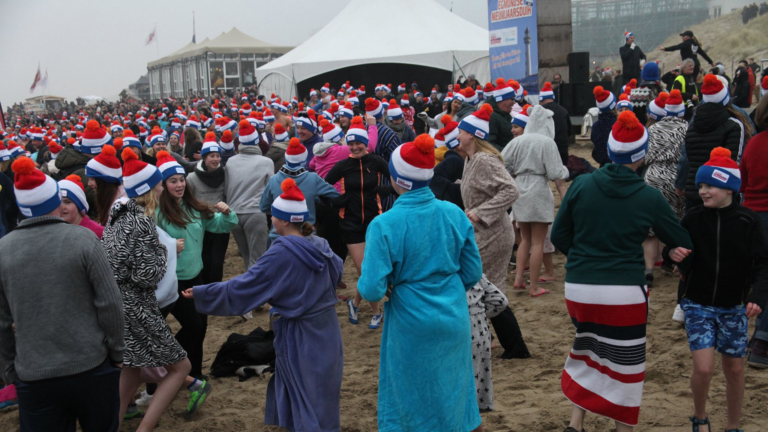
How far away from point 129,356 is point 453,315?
1.95 m

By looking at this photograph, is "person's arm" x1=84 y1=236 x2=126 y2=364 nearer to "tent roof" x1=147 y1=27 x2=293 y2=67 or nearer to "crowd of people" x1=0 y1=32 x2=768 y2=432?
"crowd of people" x1=0 y1=32 x2=768 y2=432

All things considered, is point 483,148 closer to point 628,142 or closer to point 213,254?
point 628,142

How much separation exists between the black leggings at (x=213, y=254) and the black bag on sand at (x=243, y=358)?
2.50ft

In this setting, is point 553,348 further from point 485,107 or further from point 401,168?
point 401,168

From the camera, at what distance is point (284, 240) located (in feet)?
11.6

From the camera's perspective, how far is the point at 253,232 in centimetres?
674

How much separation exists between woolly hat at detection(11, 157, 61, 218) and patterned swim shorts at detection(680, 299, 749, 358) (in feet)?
10.8

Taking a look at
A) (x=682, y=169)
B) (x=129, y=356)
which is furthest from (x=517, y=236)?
(x=129, y=356)

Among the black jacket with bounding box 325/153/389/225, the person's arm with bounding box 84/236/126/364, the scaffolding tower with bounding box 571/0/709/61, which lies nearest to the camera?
the person's arm with bounding box 84/236/126/364

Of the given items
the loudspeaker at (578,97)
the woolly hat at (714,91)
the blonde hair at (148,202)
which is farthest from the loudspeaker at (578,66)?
the blonde hair at (148,202)

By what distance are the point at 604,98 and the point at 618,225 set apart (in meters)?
5.18

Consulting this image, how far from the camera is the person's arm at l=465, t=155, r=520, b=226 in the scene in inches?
187

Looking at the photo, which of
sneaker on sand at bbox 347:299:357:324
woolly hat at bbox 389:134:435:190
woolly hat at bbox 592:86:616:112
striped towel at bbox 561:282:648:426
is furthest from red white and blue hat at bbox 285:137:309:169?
woolly hat at bbox 592:86:616:112

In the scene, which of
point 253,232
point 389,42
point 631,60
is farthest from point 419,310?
point 389,42
